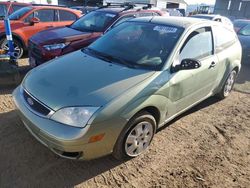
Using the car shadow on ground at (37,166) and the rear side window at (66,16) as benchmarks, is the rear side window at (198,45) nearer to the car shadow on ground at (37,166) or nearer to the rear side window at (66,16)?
the car shadow on ground at (37,166)

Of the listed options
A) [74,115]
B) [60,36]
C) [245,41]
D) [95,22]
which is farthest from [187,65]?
[245,41]

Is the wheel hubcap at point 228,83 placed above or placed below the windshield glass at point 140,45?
below

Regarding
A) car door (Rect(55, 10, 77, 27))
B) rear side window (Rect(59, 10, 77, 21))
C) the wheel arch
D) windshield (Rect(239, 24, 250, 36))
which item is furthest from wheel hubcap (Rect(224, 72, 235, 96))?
rear side window (Rect(59, 10, 77, 21))

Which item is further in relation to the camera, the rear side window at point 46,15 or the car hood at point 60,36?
the rear side window at point 46,15

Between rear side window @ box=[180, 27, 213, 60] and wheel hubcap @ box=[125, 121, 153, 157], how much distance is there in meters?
1.15

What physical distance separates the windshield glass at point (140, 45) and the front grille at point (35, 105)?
4.11ft

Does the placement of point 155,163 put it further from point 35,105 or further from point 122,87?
point 35,105

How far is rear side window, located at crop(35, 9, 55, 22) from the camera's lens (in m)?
8.31

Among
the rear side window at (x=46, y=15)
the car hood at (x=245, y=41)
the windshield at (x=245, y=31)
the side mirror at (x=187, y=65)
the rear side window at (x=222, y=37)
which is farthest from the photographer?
the windshield at (x=245, y=31)

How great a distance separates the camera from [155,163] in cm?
353

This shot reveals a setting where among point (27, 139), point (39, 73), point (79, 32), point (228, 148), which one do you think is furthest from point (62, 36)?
point (228, 148)

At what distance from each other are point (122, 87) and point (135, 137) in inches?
27.6

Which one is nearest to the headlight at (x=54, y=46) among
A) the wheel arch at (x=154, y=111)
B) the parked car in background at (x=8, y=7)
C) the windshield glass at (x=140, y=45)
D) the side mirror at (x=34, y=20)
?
the windshield glass at (x=140, y=45)

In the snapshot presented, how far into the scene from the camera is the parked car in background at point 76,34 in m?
5.68
